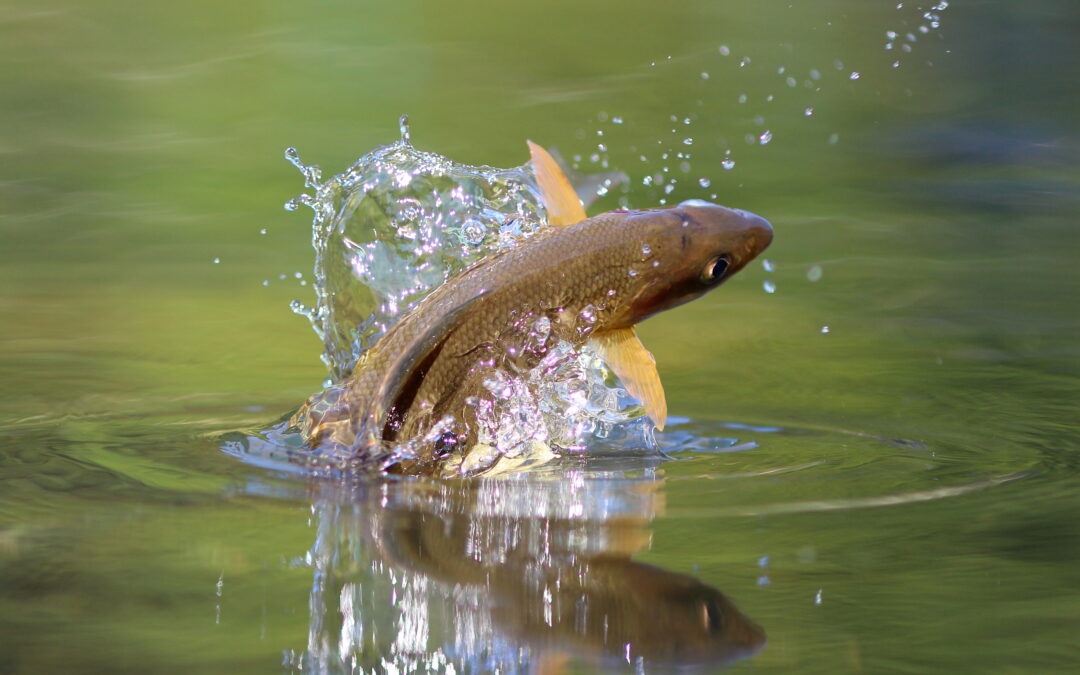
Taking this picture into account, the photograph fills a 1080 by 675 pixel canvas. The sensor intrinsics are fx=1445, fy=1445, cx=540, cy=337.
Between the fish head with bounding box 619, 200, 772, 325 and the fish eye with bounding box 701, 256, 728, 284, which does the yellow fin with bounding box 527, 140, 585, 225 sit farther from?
the fish eye with bounding box 701, 256, 728, 284

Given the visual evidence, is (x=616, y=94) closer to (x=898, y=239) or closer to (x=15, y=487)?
(x=898, y=239)

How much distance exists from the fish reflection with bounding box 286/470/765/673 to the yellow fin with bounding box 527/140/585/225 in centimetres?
67

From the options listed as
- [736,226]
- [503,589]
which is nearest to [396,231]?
[736,226]

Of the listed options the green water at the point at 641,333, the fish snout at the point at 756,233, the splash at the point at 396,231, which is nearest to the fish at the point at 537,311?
the fish snout at the point at 756,233

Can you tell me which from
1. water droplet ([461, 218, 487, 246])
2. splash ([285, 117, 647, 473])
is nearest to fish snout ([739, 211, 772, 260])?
splash ([285, 117, 647, 473])

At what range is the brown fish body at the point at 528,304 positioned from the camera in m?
3.34

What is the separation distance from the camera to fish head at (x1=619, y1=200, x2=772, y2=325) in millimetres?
3451

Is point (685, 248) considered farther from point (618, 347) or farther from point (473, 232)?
point (473, 232)

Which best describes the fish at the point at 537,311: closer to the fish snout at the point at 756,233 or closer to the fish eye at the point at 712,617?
the fish snout at the point at 756,233

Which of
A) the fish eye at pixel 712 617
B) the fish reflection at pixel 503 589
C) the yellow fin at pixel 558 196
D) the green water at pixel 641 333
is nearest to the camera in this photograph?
the fish reflection at pixel 503 589

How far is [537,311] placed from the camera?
11.0ft

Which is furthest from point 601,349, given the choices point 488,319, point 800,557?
point 800,557

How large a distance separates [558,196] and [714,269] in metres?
0.42

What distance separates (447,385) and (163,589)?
3.41ft
